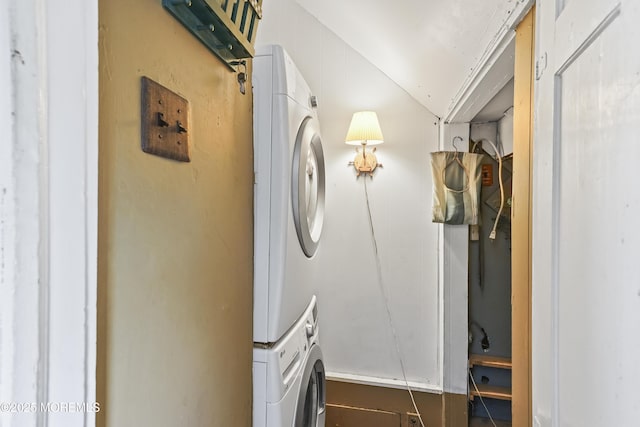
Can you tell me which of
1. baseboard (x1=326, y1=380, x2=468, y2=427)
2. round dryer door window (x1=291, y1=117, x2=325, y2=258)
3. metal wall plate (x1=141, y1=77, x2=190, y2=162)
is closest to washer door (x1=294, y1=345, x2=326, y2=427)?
round dryer door window (x1=291, y1=117, x2=325, y2=258)

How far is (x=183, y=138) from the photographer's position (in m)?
0.73

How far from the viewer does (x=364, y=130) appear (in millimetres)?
2016

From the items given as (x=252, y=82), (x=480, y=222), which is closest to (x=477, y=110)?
(x=480, y=222)

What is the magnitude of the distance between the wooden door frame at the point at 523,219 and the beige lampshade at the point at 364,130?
3.32ft

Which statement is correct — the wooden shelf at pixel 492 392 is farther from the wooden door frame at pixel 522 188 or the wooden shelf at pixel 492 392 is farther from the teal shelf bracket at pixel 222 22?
the teal shelf bracket at pixel 222 22

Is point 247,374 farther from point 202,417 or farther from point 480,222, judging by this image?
point 480,222

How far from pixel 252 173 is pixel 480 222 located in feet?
5.57

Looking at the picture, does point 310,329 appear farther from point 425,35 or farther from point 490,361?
point 490,361

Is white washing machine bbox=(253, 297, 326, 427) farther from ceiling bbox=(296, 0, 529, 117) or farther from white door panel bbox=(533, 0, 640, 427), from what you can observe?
ceiling bbox=(296, 0, 529, 117)

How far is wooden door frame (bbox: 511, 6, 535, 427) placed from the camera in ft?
3.05

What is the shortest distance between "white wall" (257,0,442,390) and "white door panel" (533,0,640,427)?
54.1 inches

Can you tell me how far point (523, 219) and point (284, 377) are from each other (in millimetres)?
901

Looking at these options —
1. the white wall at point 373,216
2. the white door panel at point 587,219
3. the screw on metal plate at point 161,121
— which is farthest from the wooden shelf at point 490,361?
the screw on metal plate at point 161,121

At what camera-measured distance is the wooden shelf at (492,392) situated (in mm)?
2066
